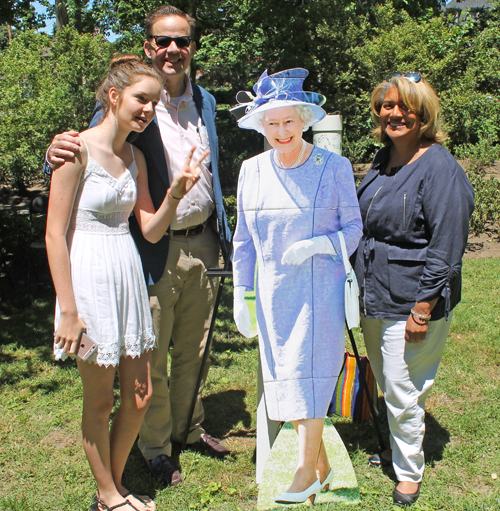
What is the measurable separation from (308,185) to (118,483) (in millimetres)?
1814

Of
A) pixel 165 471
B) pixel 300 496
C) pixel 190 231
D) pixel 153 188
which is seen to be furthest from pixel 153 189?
pixel 300 496

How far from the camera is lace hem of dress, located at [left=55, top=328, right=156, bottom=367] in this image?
236 centimetres

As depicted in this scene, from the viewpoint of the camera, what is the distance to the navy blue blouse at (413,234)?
2.54m

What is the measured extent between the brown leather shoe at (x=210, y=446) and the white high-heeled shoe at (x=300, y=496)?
0.78m

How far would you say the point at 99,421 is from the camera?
8.26 ft

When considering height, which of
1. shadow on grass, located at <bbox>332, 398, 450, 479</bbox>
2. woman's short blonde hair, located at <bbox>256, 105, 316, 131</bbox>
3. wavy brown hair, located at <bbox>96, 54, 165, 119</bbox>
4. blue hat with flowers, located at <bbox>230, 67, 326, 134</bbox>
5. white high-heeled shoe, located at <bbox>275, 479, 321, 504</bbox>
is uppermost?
wavy brown hair, located at <bbox>96, 54, 165, 119</bbox>

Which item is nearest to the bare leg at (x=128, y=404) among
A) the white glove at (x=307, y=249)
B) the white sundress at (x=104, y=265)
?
the white sundress at (x=104, y=265)

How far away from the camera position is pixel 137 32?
43.6 ft

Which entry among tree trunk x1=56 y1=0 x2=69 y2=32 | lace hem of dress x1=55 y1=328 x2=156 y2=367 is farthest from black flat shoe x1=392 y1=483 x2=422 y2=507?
tree trunk x1=56 y1=0 x2=69 y2=32

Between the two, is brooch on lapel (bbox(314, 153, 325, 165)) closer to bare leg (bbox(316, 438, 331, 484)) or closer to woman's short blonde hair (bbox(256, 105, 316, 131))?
woman's short blonde hair (bbox(256, 105, 316, 131))

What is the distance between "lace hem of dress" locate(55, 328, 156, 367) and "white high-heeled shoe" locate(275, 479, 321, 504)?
102 centimetres

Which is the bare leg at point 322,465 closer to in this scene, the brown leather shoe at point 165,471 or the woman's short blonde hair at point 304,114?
the brown leather shoe at point 165,471

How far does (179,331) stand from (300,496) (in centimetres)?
123

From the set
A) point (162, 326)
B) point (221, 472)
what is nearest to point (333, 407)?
point (221, 472)
